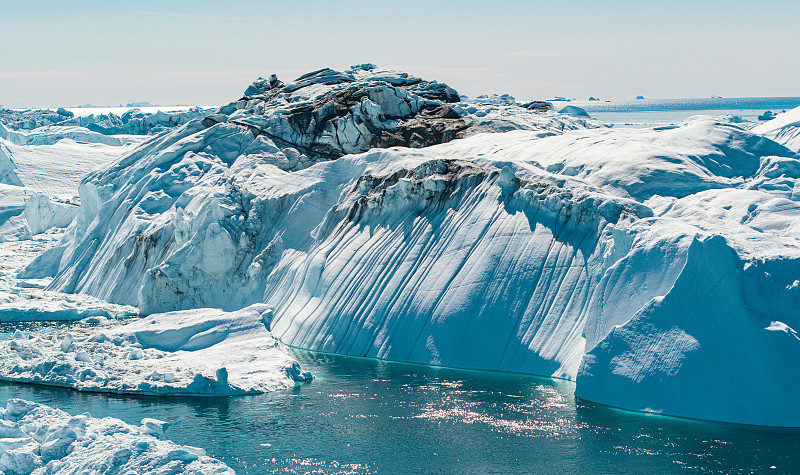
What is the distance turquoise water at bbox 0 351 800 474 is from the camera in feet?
62.1

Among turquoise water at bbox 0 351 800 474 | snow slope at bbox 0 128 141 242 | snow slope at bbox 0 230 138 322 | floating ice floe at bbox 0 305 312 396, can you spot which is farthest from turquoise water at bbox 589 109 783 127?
turquoise water at bbox 0 351 800 474

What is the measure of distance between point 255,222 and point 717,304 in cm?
2010

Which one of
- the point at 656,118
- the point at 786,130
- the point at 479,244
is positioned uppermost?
the point at 786,130

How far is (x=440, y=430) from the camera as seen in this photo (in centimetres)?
2119

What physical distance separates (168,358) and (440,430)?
10.5 metres

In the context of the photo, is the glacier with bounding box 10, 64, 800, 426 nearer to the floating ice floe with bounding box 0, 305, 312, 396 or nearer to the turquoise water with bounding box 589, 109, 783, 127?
the floating ice floe with bounding box 0, 305, 312, 396

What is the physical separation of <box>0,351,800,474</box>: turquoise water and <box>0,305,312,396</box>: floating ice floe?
0.60 metres

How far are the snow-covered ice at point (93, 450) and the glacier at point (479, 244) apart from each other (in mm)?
10613

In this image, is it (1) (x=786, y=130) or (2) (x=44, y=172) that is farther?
(2) (x=44, y=172)

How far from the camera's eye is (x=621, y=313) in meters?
23.9

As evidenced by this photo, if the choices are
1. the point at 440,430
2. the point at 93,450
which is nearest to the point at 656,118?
the point at 440,430

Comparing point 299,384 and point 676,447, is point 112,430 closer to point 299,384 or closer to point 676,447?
point 299,384

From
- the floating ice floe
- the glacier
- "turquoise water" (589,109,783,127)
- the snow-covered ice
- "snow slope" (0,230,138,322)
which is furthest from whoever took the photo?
"turquoise water" (589,109,783,127)

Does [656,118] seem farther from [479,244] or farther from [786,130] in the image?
[479,244]
